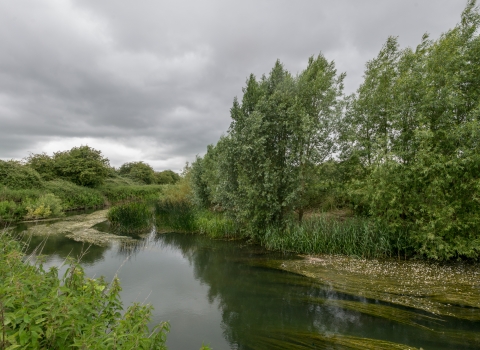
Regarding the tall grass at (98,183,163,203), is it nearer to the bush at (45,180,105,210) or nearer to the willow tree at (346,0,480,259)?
the bush at (45,180,105,210)

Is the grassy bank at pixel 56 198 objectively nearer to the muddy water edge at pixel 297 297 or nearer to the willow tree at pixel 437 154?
the muddy water edge at pixel 297 297

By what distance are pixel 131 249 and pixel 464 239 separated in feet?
39.1

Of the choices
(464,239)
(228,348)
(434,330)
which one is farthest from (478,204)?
(228,348)

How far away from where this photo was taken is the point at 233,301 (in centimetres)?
649

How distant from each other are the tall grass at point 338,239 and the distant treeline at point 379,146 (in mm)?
339

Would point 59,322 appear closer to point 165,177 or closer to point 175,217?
point 175,217

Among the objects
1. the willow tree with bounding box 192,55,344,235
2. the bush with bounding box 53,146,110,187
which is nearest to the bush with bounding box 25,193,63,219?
the bush with bounding box 53,146,110,187

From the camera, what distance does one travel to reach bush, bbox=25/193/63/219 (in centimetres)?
1688

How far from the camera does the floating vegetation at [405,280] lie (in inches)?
227

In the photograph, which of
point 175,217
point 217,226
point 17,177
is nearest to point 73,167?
point 17,177

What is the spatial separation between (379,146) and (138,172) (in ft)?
169

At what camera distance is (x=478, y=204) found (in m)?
7.90

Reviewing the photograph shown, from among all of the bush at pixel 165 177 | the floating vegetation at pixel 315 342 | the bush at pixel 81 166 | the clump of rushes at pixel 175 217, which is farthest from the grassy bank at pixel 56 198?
the bush at pixel 165 177

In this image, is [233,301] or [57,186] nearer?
[233,301]
